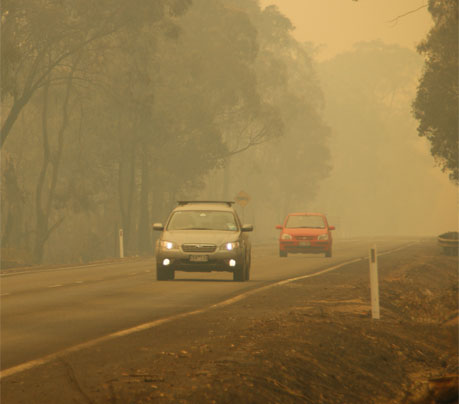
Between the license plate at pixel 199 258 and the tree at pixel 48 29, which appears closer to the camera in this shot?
the license plate at pixel 199 258

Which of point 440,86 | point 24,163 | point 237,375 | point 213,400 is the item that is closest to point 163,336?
point 237,375

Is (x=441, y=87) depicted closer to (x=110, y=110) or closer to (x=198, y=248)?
(x=110, y=110)

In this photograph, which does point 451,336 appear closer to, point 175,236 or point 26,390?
point 26,390

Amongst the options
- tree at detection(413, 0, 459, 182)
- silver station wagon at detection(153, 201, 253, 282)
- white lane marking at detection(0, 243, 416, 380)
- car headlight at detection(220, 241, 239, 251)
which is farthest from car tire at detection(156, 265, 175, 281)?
tree at detection(413, 0, 459, 182)

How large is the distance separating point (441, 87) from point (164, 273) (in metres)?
25.5

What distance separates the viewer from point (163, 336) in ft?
40.5

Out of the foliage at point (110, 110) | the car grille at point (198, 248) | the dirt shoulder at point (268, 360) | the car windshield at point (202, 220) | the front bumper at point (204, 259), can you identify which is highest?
the foliage at point (110, 110)

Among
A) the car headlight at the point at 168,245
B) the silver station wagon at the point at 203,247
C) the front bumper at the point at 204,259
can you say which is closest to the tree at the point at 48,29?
the silver station wagon at the point at 203,247

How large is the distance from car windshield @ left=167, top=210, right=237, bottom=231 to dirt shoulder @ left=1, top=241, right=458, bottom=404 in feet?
18.5

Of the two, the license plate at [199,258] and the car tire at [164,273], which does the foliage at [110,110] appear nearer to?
the car tire at [164,273]

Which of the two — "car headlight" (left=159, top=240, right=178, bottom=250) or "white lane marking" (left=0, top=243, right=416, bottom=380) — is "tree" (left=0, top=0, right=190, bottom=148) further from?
"white lane marking" (left=0, top=243, right=416, bottom=380)

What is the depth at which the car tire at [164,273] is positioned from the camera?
74.7 ft

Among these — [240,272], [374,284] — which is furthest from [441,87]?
[374,284]

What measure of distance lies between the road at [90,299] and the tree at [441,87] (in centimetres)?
1697
